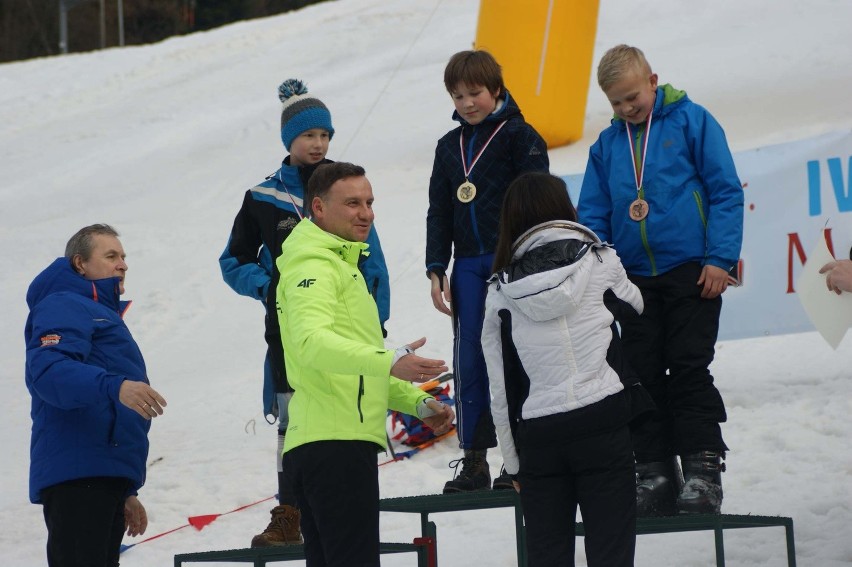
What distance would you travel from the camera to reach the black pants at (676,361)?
4551mm

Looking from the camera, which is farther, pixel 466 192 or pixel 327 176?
pixel 466 192

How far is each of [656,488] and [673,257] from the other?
858mm

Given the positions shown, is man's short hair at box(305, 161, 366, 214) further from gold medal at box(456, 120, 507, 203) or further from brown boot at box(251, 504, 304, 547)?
brown boot at box(251, 504, 304, 547)

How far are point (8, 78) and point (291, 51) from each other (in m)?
5.27

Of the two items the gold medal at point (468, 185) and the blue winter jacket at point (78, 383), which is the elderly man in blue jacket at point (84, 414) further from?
the gold medal at point (468, 185)

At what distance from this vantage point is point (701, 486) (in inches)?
177

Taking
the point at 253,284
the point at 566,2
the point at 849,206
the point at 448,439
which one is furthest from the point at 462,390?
the point at 566,2

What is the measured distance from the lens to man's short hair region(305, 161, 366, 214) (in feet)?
13.3

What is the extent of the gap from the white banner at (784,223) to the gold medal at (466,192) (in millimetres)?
2903

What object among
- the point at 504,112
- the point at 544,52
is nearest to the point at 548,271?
the point at 504,112

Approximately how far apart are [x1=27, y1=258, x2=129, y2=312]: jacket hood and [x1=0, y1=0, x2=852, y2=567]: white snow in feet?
7.50

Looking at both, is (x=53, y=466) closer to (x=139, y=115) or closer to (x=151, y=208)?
(x=151, y=208)

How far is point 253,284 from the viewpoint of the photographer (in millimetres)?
5230

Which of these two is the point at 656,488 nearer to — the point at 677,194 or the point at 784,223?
the point at 677,194
